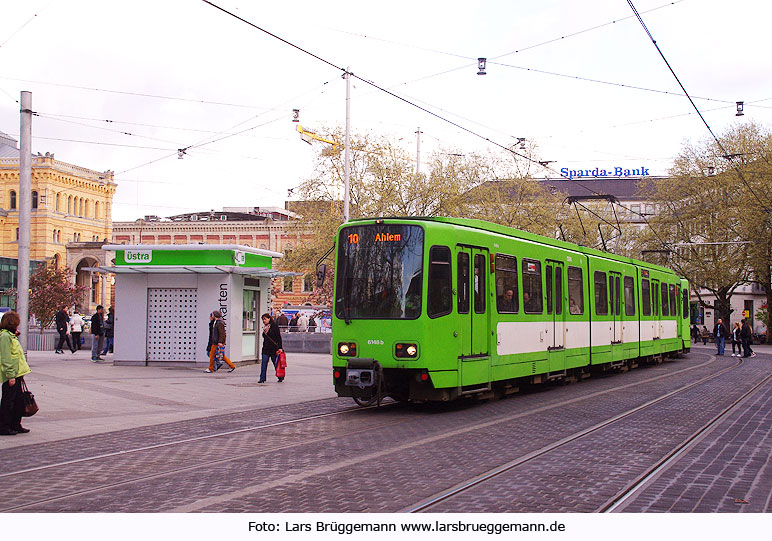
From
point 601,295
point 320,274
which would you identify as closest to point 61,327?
point 320,274

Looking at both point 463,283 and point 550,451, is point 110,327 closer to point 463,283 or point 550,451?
point 463,283

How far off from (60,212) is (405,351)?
76537 mm

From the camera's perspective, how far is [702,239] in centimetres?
5788

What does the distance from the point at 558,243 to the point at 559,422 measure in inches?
297

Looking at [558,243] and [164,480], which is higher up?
[558,243]

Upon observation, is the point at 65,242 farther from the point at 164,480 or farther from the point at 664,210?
the point at 164,480

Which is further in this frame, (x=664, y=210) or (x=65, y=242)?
(x=65, y=242)

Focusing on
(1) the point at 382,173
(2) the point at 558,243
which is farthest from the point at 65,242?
(2) the point at 558,243

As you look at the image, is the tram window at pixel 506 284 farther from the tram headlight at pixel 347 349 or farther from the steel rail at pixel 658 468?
the steel rail at pixel 658 468

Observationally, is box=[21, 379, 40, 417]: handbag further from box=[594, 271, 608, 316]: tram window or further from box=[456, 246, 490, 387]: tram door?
box=[594, 271, 608, 316]: tram window

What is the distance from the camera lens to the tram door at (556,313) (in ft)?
62.0

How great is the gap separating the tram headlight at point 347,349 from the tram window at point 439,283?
1478 mm

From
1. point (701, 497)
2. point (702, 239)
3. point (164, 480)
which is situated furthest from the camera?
point (702, 239)

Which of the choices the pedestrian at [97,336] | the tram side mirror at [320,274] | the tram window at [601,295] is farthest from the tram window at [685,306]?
the pedestrian at [97,336]
